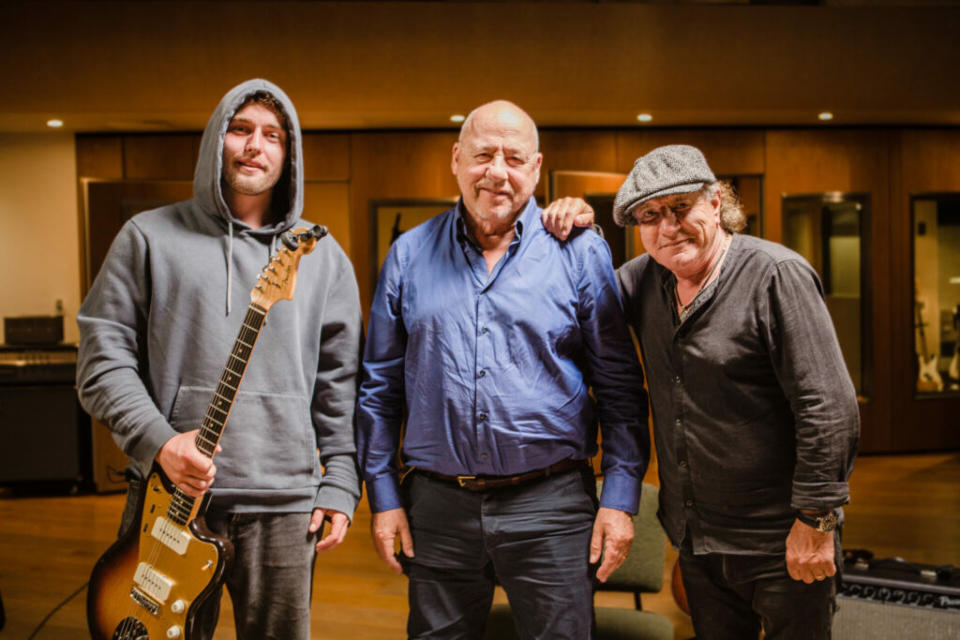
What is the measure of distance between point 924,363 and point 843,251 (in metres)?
1.20

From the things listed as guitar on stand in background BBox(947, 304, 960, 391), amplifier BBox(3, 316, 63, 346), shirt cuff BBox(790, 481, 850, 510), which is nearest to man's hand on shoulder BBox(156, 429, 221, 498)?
shirt cuff BBox(790, 481, 850, 510)

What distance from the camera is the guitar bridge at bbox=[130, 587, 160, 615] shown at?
1.52 metres

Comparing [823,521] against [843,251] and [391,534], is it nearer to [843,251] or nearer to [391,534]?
[391,534]

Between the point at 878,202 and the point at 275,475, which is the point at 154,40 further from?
the point at 878,202

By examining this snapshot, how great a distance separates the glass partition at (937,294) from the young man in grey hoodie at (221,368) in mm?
Result: 6158

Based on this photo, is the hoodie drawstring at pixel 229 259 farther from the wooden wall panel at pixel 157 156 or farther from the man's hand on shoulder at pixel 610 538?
the wooden wall panel at pixel 157 156

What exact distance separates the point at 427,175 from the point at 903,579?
4.45 m

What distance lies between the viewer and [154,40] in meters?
5.19

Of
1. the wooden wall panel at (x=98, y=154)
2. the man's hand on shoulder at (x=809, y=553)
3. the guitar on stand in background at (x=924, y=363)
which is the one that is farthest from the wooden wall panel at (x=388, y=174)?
the man's hand on shoulder at (x=809, y=553)

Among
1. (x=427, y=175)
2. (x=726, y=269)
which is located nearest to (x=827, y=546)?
(x=726, y=269)

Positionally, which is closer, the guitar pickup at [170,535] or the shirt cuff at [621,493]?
the guitar pickup at [170,535]

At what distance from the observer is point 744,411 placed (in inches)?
62.3

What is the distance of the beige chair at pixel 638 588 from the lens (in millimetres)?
2113

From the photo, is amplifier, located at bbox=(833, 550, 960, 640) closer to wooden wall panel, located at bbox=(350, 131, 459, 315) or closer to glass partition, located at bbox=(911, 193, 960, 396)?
wooden wall panel, located at bbox=(350, 131, 459, 315)
